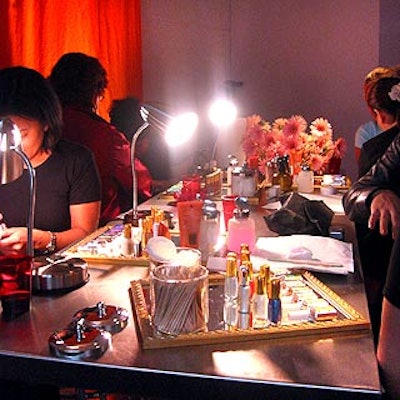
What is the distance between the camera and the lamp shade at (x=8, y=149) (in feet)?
4.63

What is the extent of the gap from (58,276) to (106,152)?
1.35 metres

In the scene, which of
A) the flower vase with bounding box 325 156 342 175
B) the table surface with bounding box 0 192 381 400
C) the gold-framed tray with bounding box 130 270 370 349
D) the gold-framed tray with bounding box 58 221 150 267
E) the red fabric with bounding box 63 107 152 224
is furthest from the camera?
the flower vase with bounding box 325 156 342 175

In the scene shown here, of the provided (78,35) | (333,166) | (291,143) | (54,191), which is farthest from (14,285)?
(78,35)

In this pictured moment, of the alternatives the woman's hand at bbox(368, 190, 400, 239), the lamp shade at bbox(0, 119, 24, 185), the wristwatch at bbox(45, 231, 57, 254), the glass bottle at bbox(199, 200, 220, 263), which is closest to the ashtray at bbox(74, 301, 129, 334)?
the lamp shade at bbox(0, 119, 24, 185)

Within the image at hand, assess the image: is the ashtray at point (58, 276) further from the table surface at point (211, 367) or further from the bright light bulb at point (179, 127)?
the bright light bulb at point (179, 127)

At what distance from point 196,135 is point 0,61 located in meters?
2.00

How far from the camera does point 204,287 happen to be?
1.24 m

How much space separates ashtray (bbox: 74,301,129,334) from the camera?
1271 millimetres

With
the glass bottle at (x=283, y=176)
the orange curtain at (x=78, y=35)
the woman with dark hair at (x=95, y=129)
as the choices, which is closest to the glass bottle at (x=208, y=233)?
the woman with dark hair at (x=95, y=129)

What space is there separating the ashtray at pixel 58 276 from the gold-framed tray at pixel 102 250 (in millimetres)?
155

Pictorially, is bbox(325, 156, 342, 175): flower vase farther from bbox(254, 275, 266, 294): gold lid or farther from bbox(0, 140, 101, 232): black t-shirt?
bbox(254, 275, 266, 294): gold lid

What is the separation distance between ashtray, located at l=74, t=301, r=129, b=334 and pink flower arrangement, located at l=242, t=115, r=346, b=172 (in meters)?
1.71

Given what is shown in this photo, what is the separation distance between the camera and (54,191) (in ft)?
7.20

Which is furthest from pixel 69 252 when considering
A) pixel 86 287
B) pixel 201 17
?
pixel 201 17
